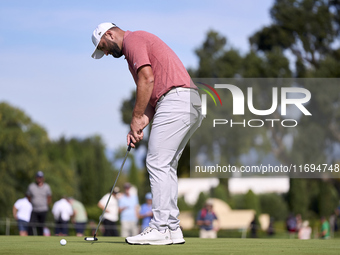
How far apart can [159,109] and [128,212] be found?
33.2ft

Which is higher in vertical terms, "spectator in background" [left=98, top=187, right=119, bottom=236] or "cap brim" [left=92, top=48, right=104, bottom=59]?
"cap brim" [left=92, top=48, right=104, bottom=59]

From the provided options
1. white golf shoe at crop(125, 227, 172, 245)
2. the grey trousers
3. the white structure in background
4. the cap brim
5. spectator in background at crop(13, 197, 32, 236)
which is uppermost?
the white structure in background

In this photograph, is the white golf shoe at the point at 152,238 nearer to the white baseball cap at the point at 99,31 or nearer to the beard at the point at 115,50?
the beard at the point at 115,50

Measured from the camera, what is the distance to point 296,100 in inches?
1395

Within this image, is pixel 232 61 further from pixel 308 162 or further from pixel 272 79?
pixel 308 162

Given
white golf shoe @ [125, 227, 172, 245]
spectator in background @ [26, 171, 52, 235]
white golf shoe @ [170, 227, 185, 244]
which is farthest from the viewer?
spectator in background @ [26, 171, 52, 235]

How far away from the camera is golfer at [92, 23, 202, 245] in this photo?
5.43 meters

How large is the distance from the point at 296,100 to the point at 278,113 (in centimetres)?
131

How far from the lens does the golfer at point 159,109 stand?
5.43 m

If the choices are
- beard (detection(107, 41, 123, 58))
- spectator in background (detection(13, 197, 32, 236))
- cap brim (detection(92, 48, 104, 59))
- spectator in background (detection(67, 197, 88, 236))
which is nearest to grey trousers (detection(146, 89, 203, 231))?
beard (detection(107, 41, 123, 58))

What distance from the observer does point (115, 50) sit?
5.73 meters

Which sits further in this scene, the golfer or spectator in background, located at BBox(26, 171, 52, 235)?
spectator in background, located at BBox(26, 171, 52, 235)

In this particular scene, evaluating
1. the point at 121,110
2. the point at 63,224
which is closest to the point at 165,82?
the point at 63,224

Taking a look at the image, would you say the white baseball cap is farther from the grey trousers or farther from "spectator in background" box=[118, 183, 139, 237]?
"spectator in background" box=[118, 183, 139, 237]
